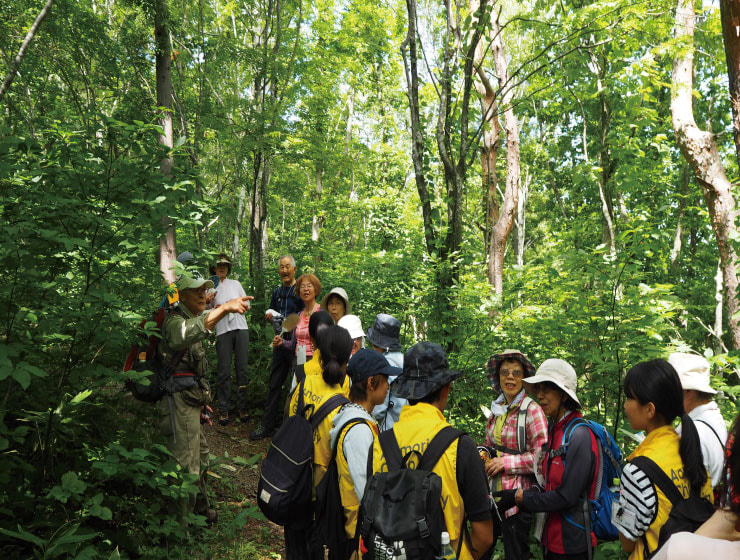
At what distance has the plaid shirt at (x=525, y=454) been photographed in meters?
3.00

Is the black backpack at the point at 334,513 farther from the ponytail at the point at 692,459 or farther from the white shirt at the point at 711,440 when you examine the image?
the white shirt at the point at 711,440

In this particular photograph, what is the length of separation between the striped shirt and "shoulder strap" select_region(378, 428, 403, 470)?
3.62 ft

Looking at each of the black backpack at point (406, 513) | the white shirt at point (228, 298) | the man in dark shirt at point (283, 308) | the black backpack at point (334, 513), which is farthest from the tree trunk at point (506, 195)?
the black backpack at point (406, 513)

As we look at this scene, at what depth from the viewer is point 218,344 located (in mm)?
6852

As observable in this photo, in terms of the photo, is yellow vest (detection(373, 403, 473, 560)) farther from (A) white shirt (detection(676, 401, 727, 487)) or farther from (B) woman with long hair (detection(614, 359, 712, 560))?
(A) white shirt (detection(676, 401, 727, 487))

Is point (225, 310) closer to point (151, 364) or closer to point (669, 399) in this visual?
point (151, 364)

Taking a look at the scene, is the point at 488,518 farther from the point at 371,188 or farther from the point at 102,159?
the point at 371,188

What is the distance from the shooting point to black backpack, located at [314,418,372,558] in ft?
8.20

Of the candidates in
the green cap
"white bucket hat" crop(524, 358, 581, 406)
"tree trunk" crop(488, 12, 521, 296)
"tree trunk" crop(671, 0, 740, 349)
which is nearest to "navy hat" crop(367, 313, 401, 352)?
the green cap

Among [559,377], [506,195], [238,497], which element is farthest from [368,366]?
[506,195]

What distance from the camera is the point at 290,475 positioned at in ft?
8.69

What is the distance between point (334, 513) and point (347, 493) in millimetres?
151

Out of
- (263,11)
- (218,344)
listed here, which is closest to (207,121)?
(263,11)

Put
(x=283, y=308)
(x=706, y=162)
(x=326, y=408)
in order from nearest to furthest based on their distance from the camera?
(x=326, y=408)
(x=706, y=162)
(x=283, y=308)
